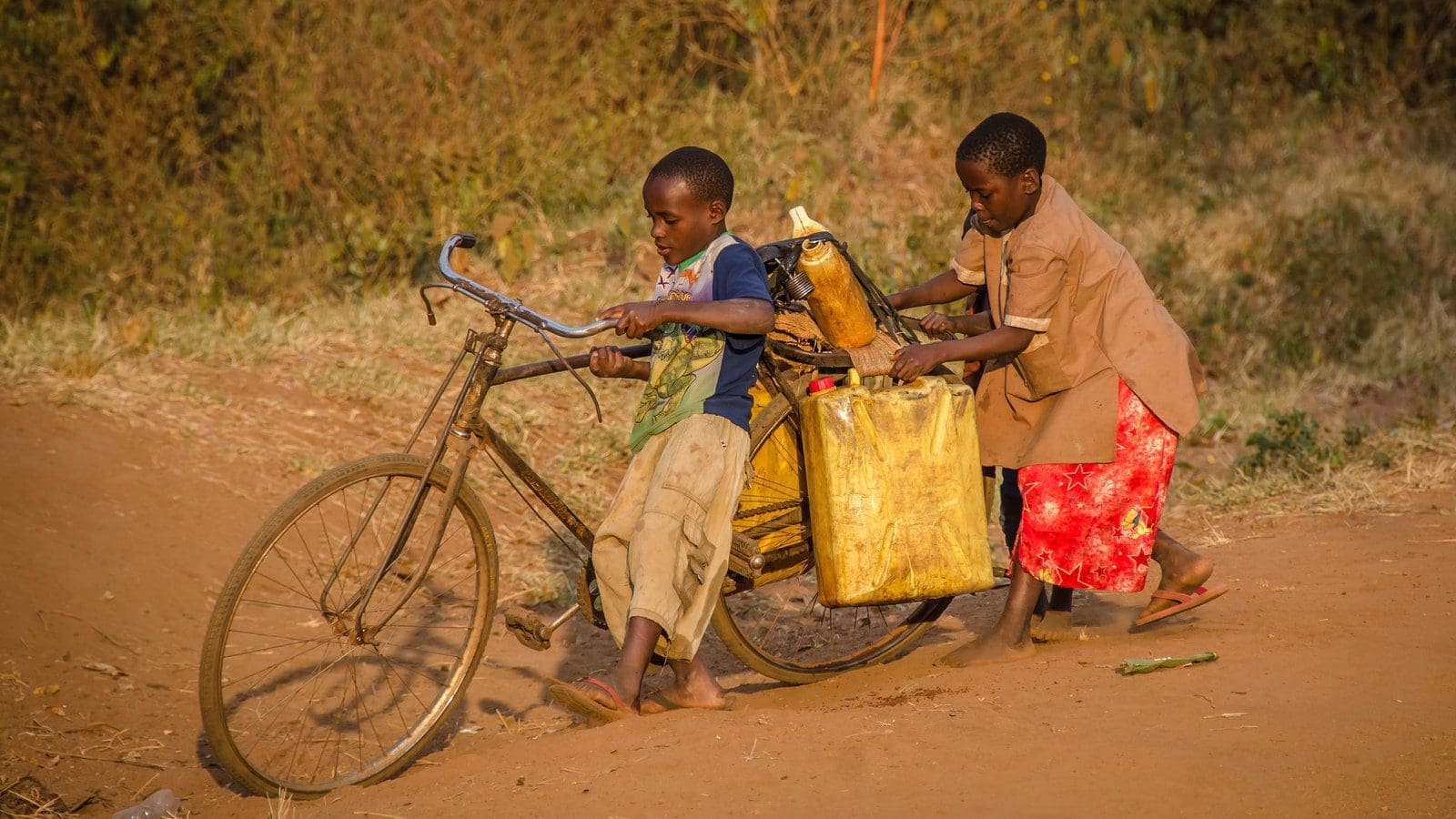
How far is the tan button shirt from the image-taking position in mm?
4051

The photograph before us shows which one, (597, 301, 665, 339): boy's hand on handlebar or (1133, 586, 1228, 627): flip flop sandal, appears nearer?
(597, 301, 665, 339): boy's hand on handlebar

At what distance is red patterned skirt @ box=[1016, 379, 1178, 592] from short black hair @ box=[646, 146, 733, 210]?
129 cm

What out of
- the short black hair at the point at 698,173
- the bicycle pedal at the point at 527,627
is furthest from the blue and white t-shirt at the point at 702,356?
the bicycle pedal at the point at 527,627

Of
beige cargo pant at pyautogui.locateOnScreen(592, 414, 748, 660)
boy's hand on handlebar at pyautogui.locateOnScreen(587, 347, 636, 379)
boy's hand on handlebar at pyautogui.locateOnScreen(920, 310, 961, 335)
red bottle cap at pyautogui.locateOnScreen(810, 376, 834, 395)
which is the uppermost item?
boy's hand on handlebar at pyautogui.locateOnScreen(920, 310, 961, 335)

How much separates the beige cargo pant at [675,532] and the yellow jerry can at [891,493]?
0.25m

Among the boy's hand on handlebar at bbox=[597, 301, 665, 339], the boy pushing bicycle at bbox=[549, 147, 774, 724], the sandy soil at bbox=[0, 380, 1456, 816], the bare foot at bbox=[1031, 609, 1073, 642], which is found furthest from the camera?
the bare foot at bbox=[1031, 609, 1073, 642]

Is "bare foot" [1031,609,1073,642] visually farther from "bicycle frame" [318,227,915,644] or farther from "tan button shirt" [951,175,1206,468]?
"bicycle frame" [318,227,915,644]

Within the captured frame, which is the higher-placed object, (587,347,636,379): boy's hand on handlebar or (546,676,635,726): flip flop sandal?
(587,347,636,379): boy's hand on handlebar

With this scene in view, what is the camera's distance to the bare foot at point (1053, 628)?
4.47m

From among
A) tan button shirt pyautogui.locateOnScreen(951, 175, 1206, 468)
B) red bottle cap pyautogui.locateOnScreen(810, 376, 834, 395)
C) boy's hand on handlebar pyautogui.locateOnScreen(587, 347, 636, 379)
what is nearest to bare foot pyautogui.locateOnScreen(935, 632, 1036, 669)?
tan button shirt pyautogui.locateOnScreen(951, 175, 1206, 468)

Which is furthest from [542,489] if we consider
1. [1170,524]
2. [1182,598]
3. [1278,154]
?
[1278,154]

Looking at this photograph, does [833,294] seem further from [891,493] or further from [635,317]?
[635,317]

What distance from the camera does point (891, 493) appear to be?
397 centimetres

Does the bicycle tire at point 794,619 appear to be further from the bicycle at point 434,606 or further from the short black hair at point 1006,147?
the short black hair at point 1006,147
